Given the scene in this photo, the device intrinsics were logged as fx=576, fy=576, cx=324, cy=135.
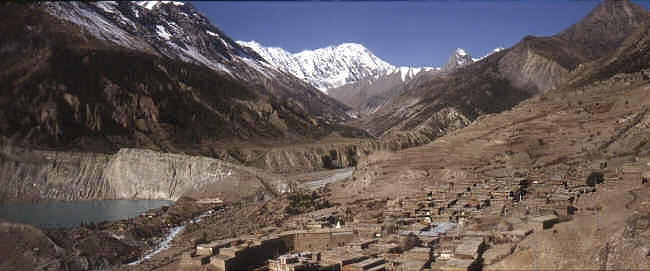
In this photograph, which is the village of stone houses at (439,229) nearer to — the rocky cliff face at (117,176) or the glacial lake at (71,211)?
the glacial lake at (71,211)

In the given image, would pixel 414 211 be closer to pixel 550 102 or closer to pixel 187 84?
pixel 550 102

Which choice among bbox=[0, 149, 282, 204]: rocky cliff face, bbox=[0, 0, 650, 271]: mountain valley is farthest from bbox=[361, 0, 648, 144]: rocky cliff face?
bbox=[0, 149, 282, 204]: rocky cliff face

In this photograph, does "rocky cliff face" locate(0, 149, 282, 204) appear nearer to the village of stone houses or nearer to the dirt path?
the village of stone houses

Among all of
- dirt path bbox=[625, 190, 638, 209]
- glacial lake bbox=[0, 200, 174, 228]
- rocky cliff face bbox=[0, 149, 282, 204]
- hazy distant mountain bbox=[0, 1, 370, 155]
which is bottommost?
glacial lake bbox=[0, 200, 174, 228]

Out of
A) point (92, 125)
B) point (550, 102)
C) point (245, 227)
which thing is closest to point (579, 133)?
point (550, 102)

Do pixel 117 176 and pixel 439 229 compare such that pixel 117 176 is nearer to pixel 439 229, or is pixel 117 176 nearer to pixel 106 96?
pixel 106 96

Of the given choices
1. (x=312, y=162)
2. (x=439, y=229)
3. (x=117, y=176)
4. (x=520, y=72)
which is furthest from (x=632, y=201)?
(x=520, y=72)
